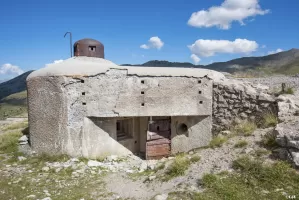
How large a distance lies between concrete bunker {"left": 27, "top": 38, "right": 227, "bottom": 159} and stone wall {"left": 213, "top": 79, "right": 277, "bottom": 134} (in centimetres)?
29

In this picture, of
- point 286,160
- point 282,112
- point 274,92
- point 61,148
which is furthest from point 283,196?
point 61,148

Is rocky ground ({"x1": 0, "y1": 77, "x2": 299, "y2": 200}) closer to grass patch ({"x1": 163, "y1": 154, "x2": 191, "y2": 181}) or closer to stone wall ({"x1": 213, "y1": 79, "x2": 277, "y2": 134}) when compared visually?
grass patch ({"x1": 163, "y1": 154, "x2": 191, "y2": 181})

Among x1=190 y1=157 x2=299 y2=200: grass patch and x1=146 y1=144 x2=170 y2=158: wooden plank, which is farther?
x1=146 y1=144 x2=170 y2=158: wooden plank

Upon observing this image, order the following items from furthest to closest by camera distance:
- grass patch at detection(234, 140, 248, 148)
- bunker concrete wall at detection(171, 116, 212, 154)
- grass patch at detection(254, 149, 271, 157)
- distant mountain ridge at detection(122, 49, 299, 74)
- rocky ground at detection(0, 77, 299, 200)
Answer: distant mountain ridge at detection(122, 49, 299, 74) < bunker concrete wall at detection(171, 116, 212, 154) < grass patch at detection(234, 140, 248, 148) < grass patch at detection(254, 149, 271, 157) < rocky ground at detection(0, 77, 299, 200)

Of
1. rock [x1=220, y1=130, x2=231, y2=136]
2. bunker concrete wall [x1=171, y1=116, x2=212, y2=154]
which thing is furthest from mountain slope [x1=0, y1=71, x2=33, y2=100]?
rock [x1=220, y1=130, x2=231, y2=136]

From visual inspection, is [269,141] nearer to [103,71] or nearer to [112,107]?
[112,107]

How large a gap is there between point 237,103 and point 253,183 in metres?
3.93

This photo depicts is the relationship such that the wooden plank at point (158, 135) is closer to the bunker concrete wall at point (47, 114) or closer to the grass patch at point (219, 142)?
the grass patch at point (219, 142)

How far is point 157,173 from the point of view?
6.90 metres

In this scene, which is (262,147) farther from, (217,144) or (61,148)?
(61,148)

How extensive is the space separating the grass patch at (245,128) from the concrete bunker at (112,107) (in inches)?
39.3

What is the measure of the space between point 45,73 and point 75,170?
11.3ft

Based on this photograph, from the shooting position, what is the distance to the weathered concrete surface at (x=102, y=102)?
8.01 m

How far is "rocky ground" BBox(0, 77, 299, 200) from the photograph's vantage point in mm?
5355
